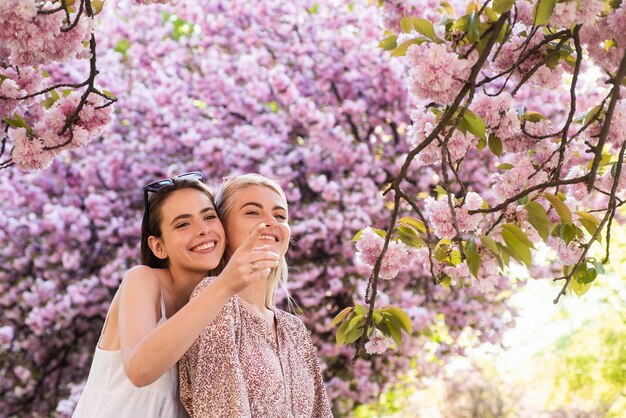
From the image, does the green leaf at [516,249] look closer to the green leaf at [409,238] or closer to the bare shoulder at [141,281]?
the green leaf at [409,238]

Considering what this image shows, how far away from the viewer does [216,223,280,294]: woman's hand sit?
1.81 metres

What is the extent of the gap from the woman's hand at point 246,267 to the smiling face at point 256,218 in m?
0.53

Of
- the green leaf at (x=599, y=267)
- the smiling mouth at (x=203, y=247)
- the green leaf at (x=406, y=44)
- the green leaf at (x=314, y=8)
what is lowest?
the green leaf at (x=599, y=267)

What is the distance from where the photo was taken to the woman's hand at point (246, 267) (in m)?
1.81

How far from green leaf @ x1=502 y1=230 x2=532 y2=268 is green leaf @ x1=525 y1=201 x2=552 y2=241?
0.90ft

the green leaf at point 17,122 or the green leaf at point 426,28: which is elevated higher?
the green leaf at point 17,122

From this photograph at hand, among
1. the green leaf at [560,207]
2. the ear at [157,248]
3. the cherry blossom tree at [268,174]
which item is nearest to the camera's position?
the green leaf at [560,207]

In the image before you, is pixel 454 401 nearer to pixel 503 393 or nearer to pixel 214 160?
pixel 503 393

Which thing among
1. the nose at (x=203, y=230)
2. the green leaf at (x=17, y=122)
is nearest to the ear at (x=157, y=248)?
the nose at (x=203, y=230)

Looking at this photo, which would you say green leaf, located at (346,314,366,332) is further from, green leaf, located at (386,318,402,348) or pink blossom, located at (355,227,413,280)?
pink blossom, located at (355,227,413,280)

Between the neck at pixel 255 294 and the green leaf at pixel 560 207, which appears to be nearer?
the green leaf at pixel 560 207

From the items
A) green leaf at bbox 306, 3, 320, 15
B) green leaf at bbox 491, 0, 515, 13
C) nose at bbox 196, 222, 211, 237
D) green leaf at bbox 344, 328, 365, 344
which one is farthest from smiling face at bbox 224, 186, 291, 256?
green leaf at bbox 306, 3, 320, 15

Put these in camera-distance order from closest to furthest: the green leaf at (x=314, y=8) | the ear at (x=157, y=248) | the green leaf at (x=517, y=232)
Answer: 1. the green leaf at (x=517, y=232)
2. the ear at (x=157, y=248)
3. the green leaf at (x=314, y=8)

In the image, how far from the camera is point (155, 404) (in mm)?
2152
